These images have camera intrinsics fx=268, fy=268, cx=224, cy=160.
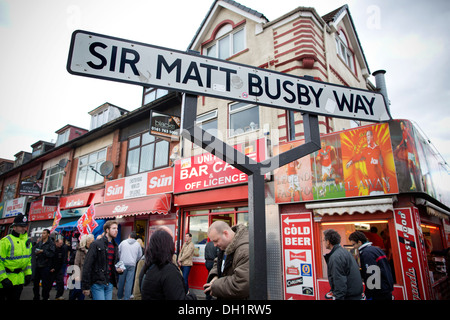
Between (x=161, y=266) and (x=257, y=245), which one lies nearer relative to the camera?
(x=257, y=245)

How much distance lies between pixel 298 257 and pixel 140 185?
25.2ft

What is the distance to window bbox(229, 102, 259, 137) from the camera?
9.66 meters

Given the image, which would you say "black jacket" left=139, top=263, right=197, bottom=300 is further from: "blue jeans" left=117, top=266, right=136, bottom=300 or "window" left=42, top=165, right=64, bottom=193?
"window" left=42, top=165, right=64, bottom=193

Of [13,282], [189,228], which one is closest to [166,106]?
[189,228]

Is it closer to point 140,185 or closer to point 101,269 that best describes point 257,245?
point 101,269

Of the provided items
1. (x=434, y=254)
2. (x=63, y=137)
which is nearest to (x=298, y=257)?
(x=434, y=254)

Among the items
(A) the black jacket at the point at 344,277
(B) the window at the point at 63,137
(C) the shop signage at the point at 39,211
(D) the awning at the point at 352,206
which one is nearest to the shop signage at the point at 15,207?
(C) the shop signage at the point at 39,211

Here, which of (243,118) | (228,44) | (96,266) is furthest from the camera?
(228,44)

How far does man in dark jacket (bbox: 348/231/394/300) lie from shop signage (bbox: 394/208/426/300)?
2061mm

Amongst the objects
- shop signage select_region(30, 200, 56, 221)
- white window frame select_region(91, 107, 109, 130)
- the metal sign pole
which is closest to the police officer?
the metal sign pole

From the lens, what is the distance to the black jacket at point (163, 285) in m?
2.46

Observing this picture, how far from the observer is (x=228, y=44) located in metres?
11.5

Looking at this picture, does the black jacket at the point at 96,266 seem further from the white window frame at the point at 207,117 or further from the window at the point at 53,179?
the window at the point at 53,179

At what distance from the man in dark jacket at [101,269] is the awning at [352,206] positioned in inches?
201
